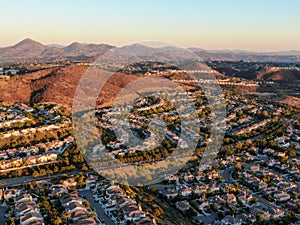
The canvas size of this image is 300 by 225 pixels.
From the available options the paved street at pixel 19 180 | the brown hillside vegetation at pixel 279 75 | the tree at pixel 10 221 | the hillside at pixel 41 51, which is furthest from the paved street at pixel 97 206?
the hillside at pixel 41 51

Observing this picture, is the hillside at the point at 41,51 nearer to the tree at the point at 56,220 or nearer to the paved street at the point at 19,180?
the paved street at the point at 19,180

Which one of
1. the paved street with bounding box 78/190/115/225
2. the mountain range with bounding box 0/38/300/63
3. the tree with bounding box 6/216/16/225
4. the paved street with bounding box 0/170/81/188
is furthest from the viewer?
the mountain range with bounding box 0/38/300/63

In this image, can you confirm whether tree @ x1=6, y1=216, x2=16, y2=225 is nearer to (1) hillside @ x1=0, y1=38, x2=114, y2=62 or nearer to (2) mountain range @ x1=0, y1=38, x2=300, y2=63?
(1) hillside @ x1=0, y1=38, x2=114, y2=62

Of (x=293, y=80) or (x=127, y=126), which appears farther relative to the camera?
(x=293, y=80)

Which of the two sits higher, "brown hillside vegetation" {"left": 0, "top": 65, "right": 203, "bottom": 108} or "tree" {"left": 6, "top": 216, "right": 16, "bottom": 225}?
"brown hillside vegetation" {"left": 0, "top": 65, "right": 203, "bottom": 108}

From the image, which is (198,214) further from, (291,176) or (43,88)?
(43,88)

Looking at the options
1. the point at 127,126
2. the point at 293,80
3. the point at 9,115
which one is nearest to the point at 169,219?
the point at 127,126

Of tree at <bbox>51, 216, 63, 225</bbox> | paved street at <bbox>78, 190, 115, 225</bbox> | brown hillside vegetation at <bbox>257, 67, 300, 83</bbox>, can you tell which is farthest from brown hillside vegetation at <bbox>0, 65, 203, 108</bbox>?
brown hillside vegetation at <bbox>257, 67, 300, 83</bbox>

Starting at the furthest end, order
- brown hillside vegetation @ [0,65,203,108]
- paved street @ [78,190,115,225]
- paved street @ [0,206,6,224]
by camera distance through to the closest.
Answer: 1. brown hillside vegetation @ [0,65,203,108]
2. paved street @ [78,190,115,225]
3. paved street @ [0,206,6,224]
